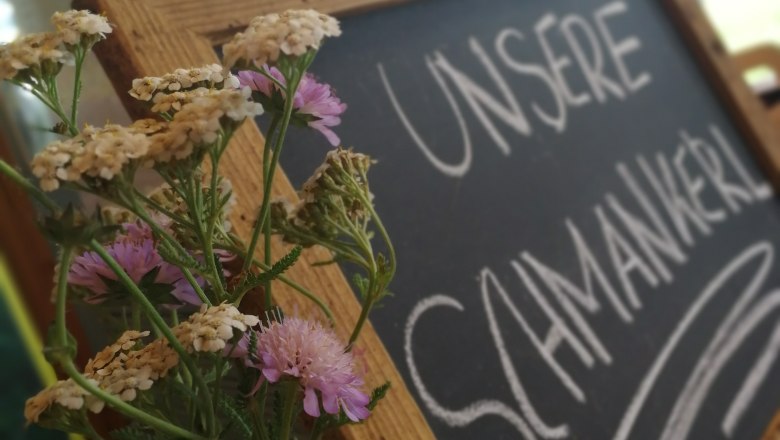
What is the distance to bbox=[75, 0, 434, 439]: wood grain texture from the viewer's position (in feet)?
2.24

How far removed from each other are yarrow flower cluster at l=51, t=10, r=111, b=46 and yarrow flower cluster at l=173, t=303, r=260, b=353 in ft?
0.56

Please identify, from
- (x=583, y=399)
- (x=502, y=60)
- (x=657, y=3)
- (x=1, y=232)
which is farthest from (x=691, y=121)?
(x=1, y=232)

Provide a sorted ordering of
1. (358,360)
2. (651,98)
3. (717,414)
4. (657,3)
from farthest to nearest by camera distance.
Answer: (657,3)
(651,98)
(717,414)
(358,360)

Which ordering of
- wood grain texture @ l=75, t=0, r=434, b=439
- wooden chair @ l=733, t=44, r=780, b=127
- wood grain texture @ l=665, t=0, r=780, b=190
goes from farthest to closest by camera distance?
wooden chair @ l=733, t=44, r=780, b=127
wood grain texture @ l=665, t=0, r=780, b=190
wood grain texture @ l=75, t=0, r=434, b=439

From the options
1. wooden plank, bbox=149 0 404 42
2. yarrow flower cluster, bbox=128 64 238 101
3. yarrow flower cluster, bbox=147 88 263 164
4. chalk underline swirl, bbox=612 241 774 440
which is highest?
wooden plank, bbox=149 0 404 42

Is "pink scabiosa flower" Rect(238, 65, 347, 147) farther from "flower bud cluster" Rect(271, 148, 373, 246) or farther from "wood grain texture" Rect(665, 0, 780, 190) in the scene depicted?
"wood grain texture" Rect(665, 0, 780, 190)

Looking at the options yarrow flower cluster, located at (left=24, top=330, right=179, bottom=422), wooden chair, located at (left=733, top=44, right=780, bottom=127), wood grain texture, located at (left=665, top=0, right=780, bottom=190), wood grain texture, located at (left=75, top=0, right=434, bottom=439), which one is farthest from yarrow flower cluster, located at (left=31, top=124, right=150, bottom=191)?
wooden chair, located at (left=733, top=44, right=780, bottom=127)

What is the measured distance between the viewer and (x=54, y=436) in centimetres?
110

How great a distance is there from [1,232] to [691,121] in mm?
883

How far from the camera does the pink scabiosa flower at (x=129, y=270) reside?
0.53 metres

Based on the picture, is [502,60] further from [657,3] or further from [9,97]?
[9,97]

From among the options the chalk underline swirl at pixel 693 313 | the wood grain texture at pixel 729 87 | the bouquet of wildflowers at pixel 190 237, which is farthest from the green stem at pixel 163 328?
the wood grain texture at pixel 729 87

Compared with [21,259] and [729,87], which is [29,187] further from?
[729,87]

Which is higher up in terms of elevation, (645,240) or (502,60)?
(502,60)
